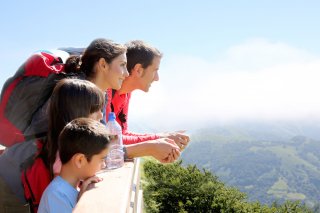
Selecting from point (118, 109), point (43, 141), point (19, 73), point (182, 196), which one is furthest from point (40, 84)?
point (182, 196)

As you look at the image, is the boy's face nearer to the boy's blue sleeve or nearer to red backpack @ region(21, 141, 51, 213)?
the boy's blue sleeve

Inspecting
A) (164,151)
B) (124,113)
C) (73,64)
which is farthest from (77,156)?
(124,113)

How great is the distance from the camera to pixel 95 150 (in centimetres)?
219

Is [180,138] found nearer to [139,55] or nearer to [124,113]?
[124,113]

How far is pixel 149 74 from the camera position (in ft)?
15.4

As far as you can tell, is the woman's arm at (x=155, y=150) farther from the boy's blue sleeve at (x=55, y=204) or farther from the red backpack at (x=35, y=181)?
the boy's blue sleeve at (x=55, y=204)

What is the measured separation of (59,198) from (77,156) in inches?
8.9

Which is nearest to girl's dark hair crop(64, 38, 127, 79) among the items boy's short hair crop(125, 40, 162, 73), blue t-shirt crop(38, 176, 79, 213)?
blue t-shirt crop(38, 176, 79, 213)

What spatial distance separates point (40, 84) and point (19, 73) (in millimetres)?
140

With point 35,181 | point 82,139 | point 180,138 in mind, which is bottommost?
point 180,138

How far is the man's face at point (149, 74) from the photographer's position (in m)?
4.66

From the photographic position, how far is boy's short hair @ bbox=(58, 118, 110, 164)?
85.5 inches

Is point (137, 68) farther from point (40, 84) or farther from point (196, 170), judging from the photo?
point (196, 170)

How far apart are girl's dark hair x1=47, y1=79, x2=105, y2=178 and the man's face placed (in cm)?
219
